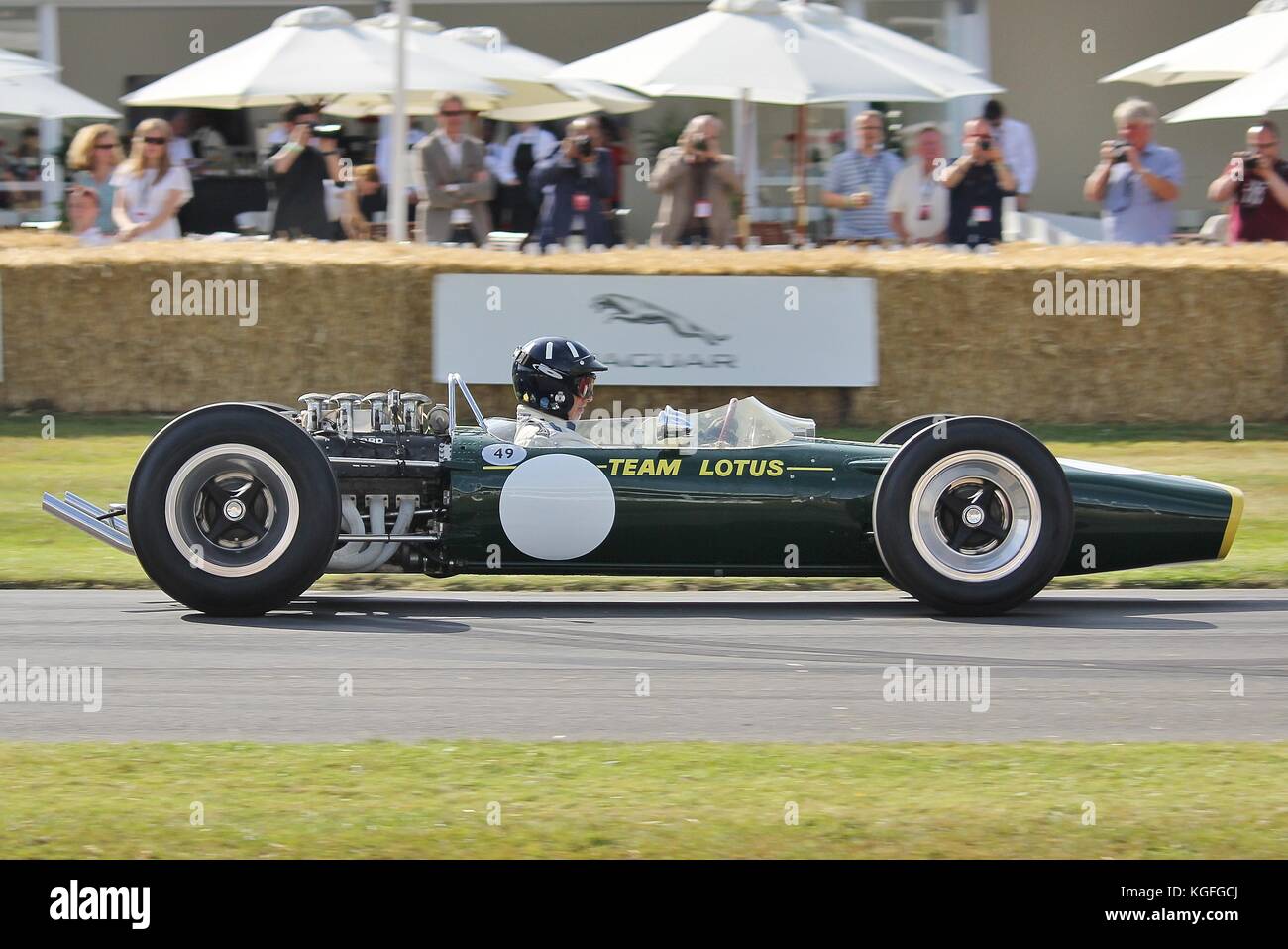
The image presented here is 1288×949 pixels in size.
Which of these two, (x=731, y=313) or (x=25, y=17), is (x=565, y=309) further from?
(x=25, y=17)

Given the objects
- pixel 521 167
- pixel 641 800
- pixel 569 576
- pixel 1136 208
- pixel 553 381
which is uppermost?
pixel 521 167

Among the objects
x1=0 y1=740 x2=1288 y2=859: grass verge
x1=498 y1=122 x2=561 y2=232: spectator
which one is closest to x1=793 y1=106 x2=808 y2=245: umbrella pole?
x1=498 y1=122 x2=561 y2=232: spectator

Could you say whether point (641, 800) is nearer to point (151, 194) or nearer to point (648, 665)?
point (648, 665)

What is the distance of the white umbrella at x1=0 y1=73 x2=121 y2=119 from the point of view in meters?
16.3

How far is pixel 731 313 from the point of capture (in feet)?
41.3

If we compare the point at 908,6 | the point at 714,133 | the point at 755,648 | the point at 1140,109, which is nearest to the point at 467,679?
the point at 755,648

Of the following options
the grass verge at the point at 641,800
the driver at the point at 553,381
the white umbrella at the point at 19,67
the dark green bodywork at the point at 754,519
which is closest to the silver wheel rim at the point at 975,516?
the dark green bodywork at the point at 754,519

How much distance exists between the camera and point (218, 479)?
759 centimetres

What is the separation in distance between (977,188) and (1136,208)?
1.17 meters

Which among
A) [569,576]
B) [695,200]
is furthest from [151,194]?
[569,576]

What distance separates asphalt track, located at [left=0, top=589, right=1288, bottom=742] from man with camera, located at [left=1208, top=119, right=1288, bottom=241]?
5655 mm

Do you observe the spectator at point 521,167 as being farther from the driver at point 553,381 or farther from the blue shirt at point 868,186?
the driver at point 553,381

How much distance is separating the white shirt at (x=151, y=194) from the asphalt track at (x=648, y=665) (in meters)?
5.99

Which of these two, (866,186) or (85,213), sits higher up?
(866,186)
